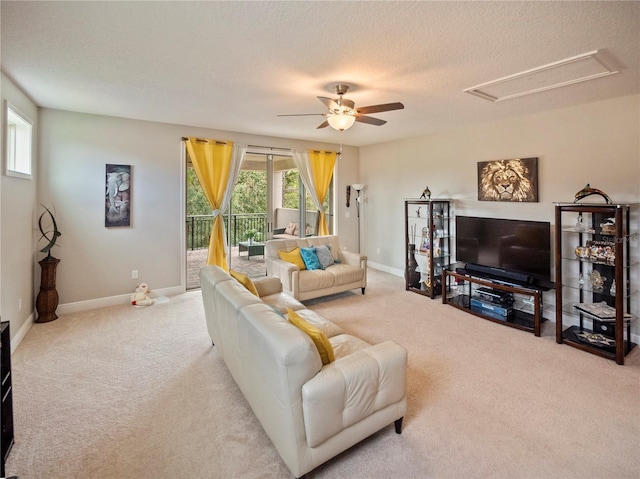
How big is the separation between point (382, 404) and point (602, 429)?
1.54 m

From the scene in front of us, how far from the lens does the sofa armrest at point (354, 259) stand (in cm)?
506

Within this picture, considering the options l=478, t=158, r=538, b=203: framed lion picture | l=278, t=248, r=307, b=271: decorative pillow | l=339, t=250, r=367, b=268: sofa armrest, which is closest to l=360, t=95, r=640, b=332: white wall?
l=478, t=158, r=538, b=203: framed lion picture

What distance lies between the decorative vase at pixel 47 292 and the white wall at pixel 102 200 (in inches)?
12.4

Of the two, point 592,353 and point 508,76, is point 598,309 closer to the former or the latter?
point 592,353

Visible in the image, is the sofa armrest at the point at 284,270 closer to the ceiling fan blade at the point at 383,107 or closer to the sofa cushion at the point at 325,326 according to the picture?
the sofa cushion at the point at 325,326

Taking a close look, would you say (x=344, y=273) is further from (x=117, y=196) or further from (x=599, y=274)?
(x=117, y=196)

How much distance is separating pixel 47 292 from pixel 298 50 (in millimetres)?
4022

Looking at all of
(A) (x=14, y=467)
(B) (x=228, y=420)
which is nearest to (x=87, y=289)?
(A) (x=14, y=467)

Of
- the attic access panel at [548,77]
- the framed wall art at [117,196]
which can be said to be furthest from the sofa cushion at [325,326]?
the framed wall art at [117,196]

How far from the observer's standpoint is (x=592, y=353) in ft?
10.4

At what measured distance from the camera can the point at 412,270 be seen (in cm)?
536

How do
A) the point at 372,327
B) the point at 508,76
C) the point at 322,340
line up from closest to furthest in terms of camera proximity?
the point at 322,340
the point at 508,76
the point at 372,327

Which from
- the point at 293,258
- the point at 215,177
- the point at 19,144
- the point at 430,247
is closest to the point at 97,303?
the point at 19,144

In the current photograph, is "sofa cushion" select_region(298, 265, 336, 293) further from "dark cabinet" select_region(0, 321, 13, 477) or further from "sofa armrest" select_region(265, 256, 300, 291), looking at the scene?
"dark cabinet" select_region(0, 321, 13, 477)
